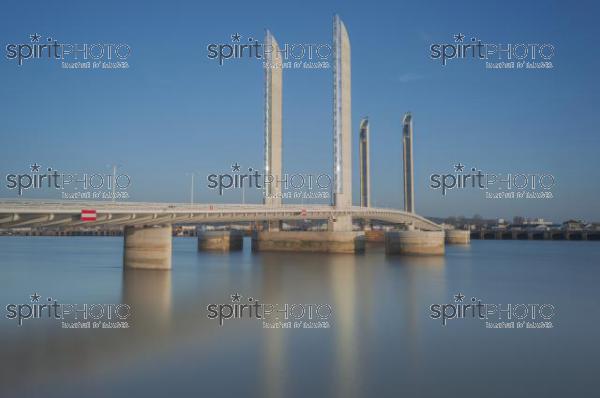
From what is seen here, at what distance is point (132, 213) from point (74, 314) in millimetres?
6343

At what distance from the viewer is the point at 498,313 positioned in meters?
19.5

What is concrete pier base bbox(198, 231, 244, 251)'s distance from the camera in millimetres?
58719

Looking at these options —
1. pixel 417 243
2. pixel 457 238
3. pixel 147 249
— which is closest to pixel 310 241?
pixel 417 243

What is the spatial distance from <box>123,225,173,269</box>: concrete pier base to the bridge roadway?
5.06 feet

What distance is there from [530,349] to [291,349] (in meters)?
6.16

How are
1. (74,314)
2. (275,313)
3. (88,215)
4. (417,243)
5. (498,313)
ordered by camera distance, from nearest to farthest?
(74,314), (275,313), (498,313), (88,215), (417,243)

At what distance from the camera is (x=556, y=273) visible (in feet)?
122

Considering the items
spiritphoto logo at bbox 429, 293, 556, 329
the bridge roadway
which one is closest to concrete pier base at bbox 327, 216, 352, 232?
the bridge roadway

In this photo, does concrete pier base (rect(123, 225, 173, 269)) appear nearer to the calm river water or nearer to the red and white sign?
the calm river water

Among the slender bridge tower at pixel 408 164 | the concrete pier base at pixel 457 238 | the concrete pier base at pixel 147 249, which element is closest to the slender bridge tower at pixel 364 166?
the slender bridge tower at pixel 408 164

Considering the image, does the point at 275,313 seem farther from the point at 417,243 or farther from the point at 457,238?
the point at 457,238

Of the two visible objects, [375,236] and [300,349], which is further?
[375,236]

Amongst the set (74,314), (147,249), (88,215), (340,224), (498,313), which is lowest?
(498,313)

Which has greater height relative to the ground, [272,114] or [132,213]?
[272,114]
